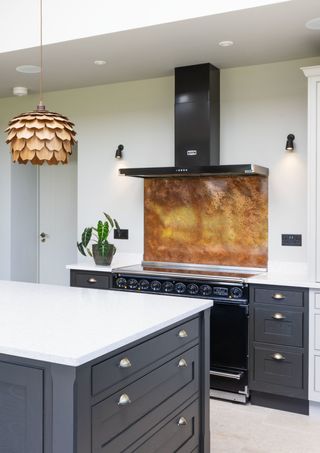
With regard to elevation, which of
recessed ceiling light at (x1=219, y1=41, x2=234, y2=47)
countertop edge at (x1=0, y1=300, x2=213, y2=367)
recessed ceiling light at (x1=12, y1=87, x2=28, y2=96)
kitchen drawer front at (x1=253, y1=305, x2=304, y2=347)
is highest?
recessed ceiling light at (x1=12, y1=87, x2=28, y2=96)

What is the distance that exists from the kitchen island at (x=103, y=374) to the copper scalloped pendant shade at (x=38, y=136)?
0.71 meters

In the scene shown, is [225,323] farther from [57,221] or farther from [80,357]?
[57,221]

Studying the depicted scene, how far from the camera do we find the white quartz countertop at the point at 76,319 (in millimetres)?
1666

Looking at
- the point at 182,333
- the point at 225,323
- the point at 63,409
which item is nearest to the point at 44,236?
the point at 225,323

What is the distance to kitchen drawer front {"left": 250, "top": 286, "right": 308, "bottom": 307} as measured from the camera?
344 cm

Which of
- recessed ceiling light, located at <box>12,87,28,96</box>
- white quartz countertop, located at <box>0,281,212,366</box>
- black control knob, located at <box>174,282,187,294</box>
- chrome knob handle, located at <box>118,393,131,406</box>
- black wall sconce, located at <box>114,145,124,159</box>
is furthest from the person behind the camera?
recessed ceiling light, located at <box>12,87,28,96</box>

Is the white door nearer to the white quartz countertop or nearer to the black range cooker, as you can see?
the black range cooker

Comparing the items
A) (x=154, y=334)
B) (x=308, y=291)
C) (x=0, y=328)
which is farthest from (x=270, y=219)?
(x=0, y=328)

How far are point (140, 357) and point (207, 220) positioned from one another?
2.51 m

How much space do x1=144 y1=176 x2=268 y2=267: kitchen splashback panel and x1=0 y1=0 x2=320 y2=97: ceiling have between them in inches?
38.8

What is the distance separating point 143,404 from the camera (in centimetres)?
199

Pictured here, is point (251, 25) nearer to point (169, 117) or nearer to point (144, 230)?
point (169, 117)

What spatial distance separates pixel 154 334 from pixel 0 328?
61 centimetres

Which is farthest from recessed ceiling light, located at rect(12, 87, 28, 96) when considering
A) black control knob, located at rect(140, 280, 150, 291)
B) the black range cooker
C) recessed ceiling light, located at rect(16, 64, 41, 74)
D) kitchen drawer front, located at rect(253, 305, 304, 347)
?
kitchen drawer front, located at rect(253, 305, 304, 347)
